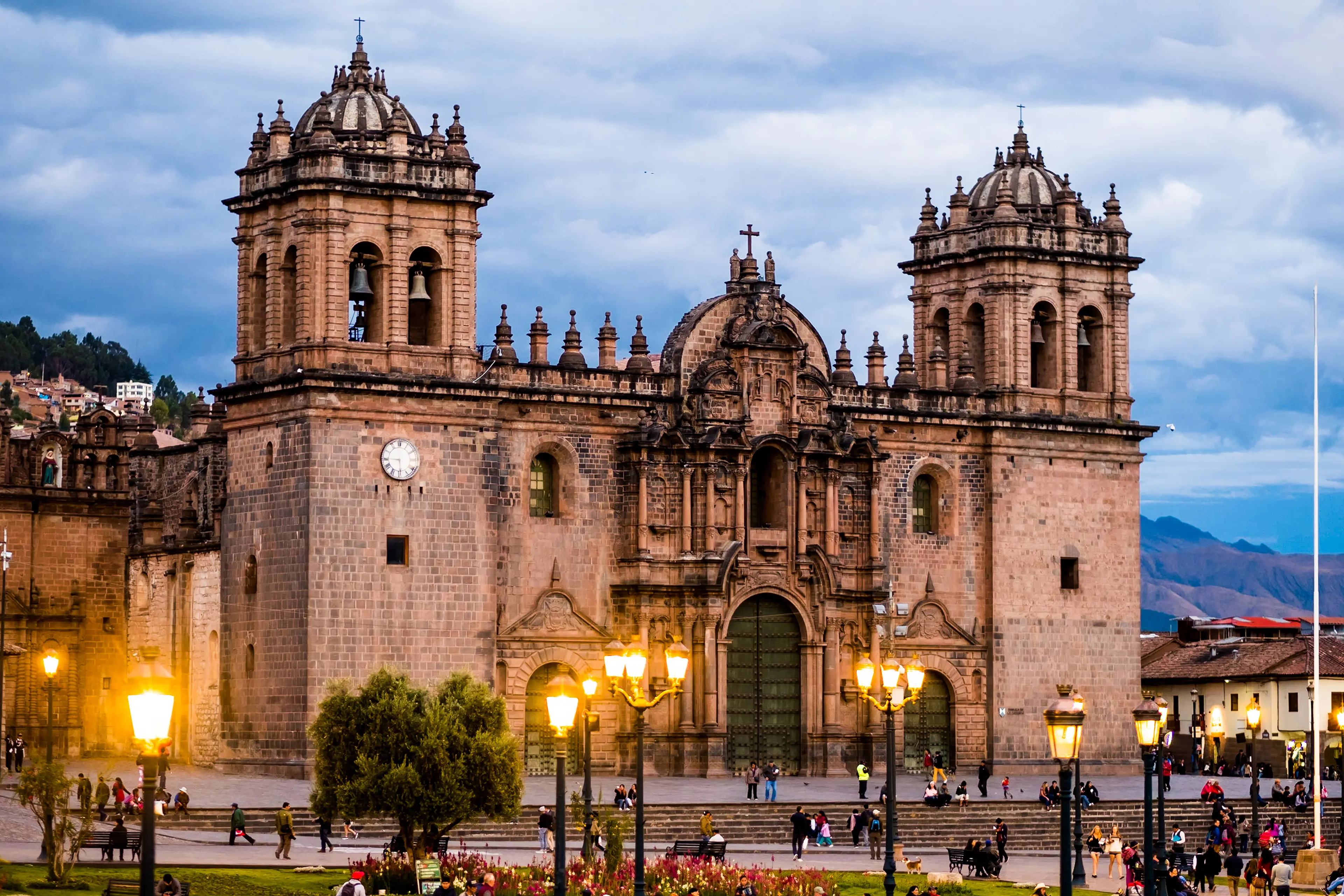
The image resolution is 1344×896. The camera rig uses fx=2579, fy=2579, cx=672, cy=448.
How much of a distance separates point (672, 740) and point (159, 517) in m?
15.5

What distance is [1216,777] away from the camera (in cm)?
6806

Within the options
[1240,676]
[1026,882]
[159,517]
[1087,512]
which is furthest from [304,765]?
[1240,676]

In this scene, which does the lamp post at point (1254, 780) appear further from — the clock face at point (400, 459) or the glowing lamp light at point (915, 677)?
the clock face at point (400, 459)

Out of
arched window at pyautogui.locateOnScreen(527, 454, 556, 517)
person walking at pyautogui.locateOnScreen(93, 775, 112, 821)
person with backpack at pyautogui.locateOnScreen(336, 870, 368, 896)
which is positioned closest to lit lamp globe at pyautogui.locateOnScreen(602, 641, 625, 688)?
person with backpack at pyautogui.locateOnScreen(336, 870, 368, 896)

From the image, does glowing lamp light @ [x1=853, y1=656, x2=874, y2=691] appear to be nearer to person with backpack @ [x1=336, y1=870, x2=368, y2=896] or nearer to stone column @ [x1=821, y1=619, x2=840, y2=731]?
person with backpack @ [x1=336, y1=870, x2=368, y2=896]

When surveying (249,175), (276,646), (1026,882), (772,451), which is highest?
(249,175)

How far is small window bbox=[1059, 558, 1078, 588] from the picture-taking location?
67.1 m

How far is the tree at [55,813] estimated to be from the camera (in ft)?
129

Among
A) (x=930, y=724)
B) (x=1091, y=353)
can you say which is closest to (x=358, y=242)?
(x=930, y=724)

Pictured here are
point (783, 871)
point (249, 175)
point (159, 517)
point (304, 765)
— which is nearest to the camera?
point (783, 871)

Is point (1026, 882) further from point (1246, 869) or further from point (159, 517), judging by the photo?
point (159, 517)

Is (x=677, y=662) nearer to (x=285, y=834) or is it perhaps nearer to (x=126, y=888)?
(x=126, y=888)

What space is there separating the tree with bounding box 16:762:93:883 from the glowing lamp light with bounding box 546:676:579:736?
9.71m

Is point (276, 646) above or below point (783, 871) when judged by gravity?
above
